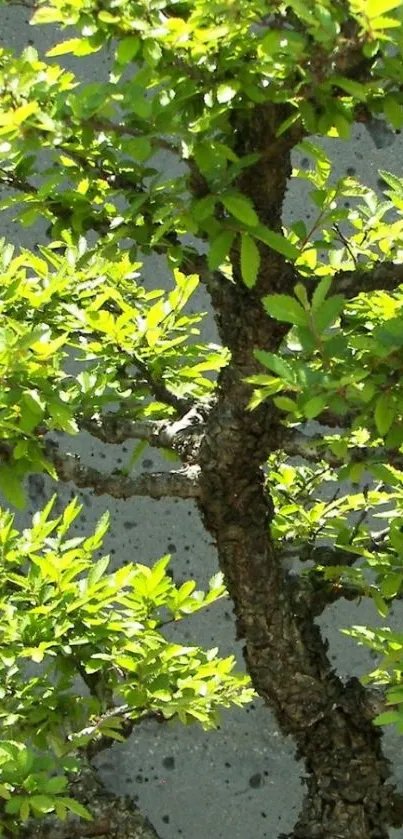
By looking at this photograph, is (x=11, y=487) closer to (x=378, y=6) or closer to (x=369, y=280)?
(x=369, y=280)

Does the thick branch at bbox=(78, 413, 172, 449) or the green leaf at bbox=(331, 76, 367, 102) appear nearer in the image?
the green leaf at bbox=(331, 76, 367, 102)

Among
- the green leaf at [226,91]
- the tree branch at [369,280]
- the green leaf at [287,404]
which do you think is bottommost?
the tree branch at [369,280]

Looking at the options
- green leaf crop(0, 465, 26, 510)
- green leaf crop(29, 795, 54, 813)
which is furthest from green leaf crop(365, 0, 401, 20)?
green leaf crop(29, 795, 54, 813)

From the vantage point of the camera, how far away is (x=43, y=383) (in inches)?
37.2

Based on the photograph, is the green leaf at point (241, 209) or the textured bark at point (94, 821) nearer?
the green leaf at point (241, 209)

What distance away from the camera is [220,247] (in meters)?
0.92

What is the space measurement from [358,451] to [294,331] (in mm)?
212

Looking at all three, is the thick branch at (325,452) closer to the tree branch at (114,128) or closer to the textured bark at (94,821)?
the tree branch at (114,128)

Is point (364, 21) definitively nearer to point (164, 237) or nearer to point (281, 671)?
point (164, 237)

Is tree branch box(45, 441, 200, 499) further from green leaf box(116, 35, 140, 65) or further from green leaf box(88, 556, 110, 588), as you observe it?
green leaf box(116, 35, 140, 65)

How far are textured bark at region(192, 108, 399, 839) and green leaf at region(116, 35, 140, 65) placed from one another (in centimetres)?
23

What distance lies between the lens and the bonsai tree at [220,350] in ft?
2.75

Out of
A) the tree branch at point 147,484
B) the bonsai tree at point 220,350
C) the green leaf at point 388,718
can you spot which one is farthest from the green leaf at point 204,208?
the green leaf at point 388,718

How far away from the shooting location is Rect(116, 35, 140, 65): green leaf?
80 cm
